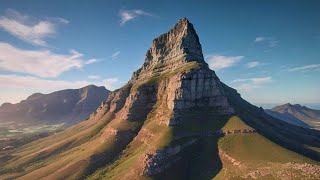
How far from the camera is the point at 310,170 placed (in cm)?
13725

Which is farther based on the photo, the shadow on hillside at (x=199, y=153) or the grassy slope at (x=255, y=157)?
the shadow on hillside at (x=199, y=153)

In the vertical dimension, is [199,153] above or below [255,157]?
below

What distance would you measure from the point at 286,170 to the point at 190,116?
69406mm

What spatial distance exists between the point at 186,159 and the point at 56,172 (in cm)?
7564

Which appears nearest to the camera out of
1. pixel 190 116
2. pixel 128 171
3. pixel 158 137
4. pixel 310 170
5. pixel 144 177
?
pixel 310 170

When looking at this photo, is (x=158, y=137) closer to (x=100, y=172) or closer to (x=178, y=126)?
(x=178, y=126)

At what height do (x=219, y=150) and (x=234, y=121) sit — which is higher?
(x=234, y=121)

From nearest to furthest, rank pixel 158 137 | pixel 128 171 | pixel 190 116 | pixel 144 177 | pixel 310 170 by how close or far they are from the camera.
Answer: pixel 310 170
pixel 144 177
pixel 128 171
pixel 158 137
pixel 190 116

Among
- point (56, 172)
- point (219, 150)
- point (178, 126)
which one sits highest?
point (178, 126)

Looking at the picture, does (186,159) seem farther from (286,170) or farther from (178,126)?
(286,170)

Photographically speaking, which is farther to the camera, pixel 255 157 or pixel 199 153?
pixel 199 153

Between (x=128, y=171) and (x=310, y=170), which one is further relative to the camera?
(x=128, y=171)

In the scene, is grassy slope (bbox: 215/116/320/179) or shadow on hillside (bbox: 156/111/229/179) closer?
grassy slope (bbox: 215/116/320/179)

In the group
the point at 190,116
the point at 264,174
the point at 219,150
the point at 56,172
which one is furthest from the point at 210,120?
the point at 56,172
